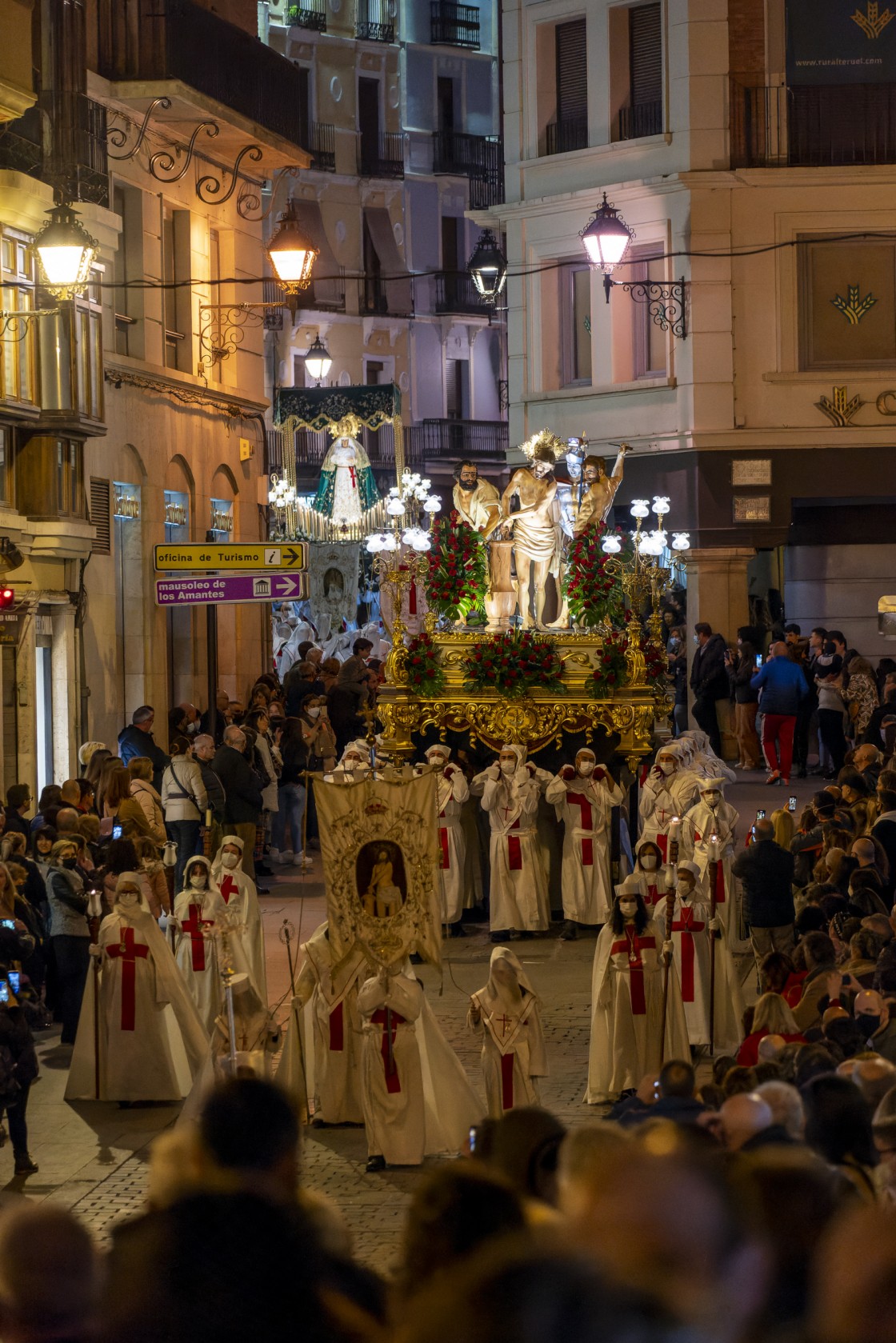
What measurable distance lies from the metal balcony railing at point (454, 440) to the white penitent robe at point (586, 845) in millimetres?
35351

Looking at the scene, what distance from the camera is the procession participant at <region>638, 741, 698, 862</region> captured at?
17.2 meters

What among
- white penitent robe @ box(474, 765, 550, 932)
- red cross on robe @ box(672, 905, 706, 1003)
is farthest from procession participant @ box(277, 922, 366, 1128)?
white penitent robe @ box(474, 765, 550, 932)

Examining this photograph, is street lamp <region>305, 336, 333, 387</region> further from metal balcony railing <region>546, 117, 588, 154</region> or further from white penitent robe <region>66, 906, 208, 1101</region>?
white penitent robe <region>66, 906, 208, 1101</region>

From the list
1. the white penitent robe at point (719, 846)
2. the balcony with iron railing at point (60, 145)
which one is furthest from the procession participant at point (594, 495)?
the balcony with iron railing at point (60, 145)

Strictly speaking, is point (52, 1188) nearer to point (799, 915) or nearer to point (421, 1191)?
point (799, 915)

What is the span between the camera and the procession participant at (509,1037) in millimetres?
12180

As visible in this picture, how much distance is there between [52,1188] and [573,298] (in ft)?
69.5

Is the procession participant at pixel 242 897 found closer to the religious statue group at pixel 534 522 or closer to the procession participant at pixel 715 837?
the procession participant at pixel 715 837

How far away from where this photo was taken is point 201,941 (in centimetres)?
1467

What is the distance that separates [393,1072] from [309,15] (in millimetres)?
42718

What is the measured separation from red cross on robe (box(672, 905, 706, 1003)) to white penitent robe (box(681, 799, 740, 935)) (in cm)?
82

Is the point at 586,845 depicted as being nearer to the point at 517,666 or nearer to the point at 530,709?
the point at 530,709

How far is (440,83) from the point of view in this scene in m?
55.8

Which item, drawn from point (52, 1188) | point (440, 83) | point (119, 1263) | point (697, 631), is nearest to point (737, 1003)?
point (52, 1188)
